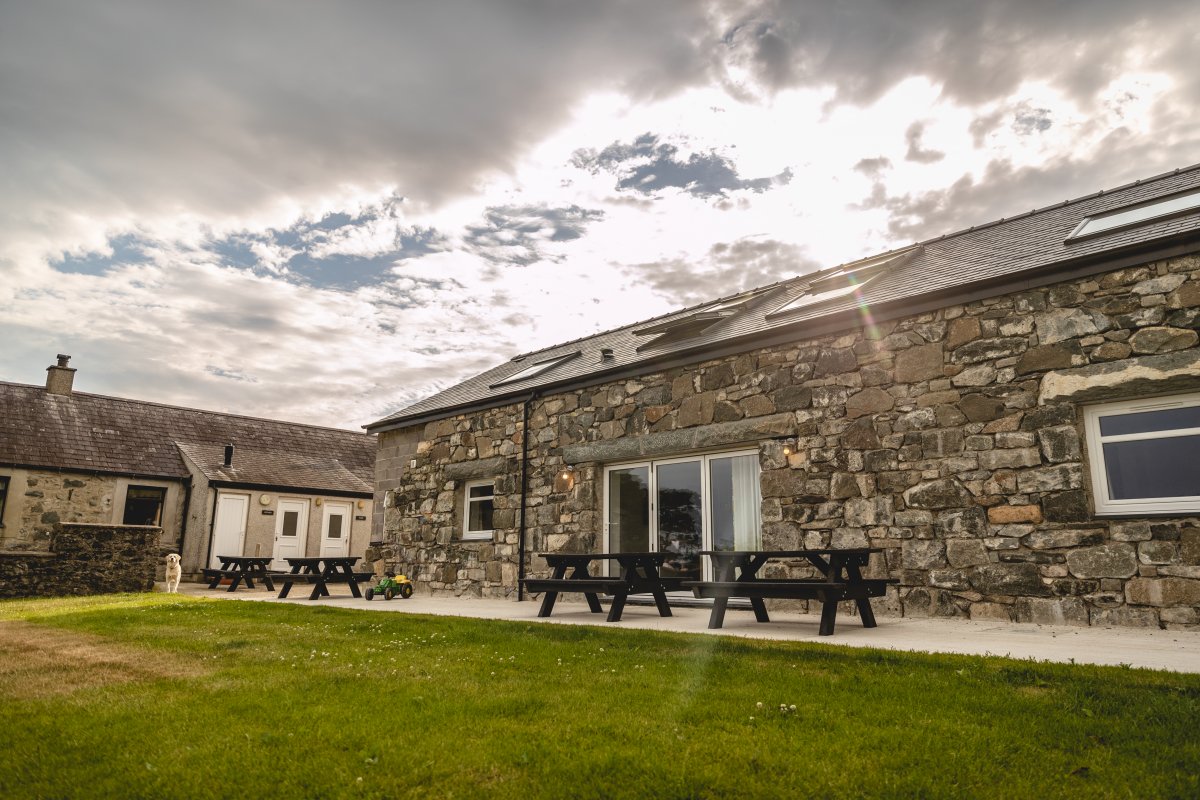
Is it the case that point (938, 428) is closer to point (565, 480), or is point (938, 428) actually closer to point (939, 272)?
point (939, 272)

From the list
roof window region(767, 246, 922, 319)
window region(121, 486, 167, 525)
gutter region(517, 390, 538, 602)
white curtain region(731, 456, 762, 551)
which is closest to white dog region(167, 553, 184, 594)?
window region(121, 486, 167, 525)

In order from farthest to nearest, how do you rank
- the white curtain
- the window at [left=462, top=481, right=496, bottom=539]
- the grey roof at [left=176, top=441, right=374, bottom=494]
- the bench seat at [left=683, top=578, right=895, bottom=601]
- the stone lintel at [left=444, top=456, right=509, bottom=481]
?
the grey roof at [left=176, top=441, right=374, bottom=494]
the window at [left=462, top=481, right=496, bottom=539]
the stone lintel at [left=444, top=456, right=509, bottom=481]
the white curtain
the bench seat at [left=683, top=578, right=895, bottom=601]

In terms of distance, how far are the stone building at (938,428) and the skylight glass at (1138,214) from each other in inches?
1.6

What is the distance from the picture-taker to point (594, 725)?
3.22 meters

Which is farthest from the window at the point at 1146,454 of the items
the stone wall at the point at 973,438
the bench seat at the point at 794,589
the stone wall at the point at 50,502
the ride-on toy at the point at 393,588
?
the stone wall at the point at 50,502

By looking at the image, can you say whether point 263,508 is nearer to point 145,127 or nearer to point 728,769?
point 145,127

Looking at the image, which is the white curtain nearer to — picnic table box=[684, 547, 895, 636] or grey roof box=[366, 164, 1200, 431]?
grey roof box=[366, 164, 1200, 431]

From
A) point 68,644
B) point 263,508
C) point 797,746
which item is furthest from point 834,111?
point 263,508

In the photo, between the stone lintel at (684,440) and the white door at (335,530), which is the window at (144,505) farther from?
the stone lintel at (684,440)

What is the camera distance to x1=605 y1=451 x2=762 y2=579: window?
8.73m

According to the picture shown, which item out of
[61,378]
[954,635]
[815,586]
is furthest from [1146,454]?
[61,378]

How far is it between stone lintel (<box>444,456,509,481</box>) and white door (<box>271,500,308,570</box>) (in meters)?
11.0

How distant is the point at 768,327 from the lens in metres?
8.71

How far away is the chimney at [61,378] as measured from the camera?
67.0 feet
